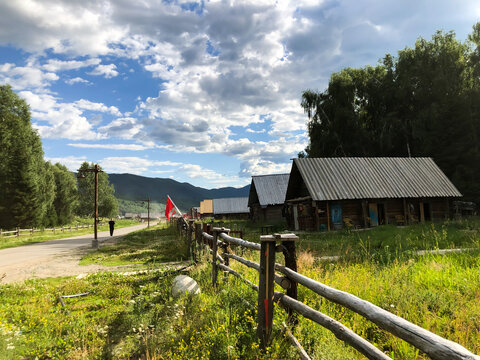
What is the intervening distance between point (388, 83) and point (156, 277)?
125ft

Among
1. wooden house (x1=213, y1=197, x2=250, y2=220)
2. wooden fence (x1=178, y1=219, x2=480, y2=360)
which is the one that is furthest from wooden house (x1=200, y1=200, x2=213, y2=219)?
wooden fence (x1=178, y1=219, x2=480, y2=360)

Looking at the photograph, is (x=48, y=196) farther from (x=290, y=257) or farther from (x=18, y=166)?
(x=290, y=257)

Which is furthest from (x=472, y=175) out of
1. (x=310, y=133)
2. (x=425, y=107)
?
(x=310, y=133)

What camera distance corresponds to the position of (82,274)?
1026cm

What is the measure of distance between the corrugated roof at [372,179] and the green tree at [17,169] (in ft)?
103

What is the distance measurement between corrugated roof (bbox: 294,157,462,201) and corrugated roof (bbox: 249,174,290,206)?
11.1 meters

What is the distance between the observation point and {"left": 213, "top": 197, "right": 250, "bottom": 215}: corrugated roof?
183ft

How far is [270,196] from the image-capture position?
35.0 meters

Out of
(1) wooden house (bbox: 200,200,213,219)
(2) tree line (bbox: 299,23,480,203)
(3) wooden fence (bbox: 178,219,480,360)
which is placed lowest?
(1) wooden house (bbox: 200,200,213,219)

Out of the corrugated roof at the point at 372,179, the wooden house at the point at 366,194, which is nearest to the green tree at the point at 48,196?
the wooden house at the point at 366,194

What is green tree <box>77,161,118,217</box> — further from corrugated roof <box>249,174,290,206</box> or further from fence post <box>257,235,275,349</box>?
fence post <box>257,235,275,349</box>

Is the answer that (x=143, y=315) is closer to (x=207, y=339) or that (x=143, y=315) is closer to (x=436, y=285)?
(x=207, y=339)

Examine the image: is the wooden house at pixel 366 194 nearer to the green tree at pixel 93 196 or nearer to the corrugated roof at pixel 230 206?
the corrugated roof at pixel 230 206

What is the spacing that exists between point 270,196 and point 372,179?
1377cm
